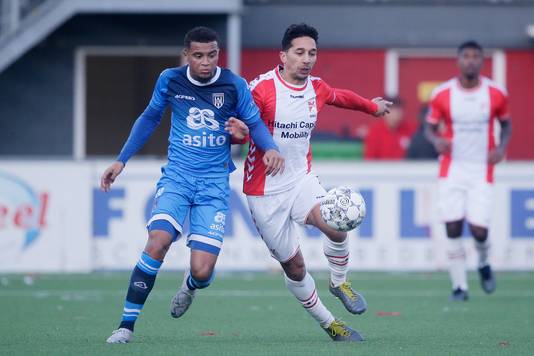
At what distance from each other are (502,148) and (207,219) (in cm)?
524

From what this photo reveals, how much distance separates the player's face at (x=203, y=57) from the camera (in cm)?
955

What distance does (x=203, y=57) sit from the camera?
9.59 m

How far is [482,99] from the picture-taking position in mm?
14180

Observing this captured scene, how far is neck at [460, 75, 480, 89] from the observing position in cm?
1418

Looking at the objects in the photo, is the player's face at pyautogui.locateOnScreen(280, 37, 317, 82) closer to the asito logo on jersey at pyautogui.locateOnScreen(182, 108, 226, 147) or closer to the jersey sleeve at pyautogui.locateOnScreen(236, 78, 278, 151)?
the jersey sleeve at pyautogui.locateOnScreen(236, 78, 278, 151)

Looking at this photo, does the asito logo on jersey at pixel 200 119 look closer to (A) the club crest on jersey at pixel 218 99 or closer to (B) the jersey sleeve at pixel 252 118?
(A) the club crest on jersey at pixel 218 99

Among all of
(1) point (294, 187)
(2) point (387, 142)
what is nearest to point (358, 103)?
(1) point (294, 187)

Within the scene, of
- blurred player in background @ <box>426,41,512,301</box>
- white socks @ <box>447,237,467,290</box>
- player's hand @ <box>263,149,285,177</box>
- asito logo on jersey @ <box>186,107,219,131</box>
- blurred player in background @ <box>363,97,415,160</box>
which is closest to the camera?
player's hand @ <box>263,149,285,177</box>

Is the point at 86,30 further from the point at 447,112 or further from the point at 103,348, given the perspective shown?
the point at 103,348

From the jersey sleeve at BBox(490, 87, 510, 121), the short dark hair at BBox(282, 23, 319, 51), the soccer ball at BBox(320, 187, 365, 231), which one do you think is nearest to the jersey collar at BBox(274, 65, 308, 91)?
the short dark hair at BBox(282, 23, 319, 51)

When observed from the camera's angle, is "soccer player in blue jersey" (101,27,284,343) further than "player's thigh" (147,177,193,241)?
Yes

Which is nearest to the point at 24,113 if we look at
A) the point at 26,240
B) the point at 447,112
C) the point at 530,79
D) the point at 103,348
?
the point at 26,240

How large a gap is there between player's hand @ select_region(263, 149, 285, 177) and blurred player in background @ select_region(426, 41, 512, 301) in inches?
192

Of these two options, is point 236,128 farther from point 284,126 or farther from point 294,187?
point 294,187
